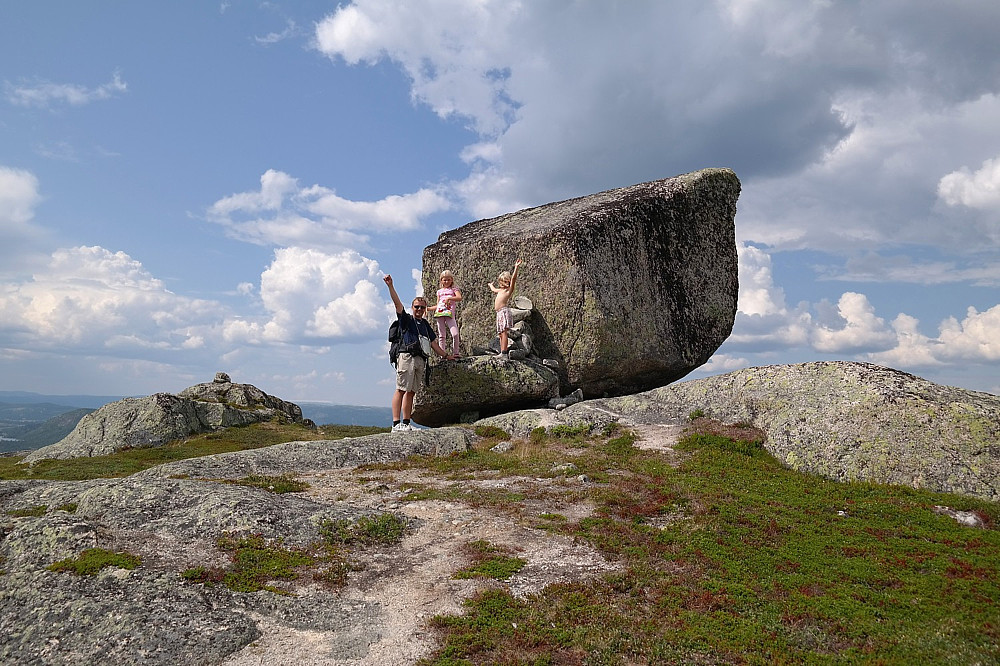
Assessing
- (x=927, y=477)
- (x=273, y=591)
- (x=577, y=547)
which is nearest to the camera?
(x=273, y=591)

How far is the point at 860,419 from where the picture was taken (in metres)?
18.0

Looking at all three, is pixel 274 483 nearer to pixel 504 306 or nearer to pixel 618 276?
pixel 504 306

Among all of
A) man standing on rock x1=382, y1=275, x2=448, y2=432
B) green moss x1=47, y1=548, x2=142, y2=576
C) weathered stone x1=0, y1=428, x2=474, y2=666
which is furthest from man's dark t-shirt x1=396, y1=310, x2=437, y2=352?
green moss x1=47, y1=548, x2=142, y2=576

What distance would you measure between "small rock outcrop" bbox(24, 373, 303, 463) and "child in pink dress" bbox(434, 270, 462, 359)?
12450 mm

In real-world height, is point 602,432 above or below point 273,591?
above

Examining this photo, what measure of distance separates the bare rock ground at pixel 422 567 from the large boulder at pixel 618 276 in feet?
40.5

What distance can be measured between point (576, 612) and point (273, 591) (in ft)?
16.2

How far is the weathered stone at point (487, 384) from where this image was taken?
2720 cm

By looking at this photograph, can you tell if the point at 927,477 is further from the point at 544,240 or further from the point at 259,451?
the point at 259,451

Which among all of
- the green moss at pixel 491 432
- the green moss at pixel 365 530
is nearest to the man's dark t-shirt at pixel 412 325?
the green moss at pixel 491 432

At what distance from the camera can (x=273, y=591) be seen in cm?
998

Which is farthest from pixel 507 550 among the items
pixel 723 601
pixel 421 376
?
pixel 421 376

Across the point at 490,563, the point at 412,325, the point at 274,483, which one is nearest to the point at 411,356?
the point at 412,325

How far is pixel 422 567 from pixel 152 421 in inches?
951
